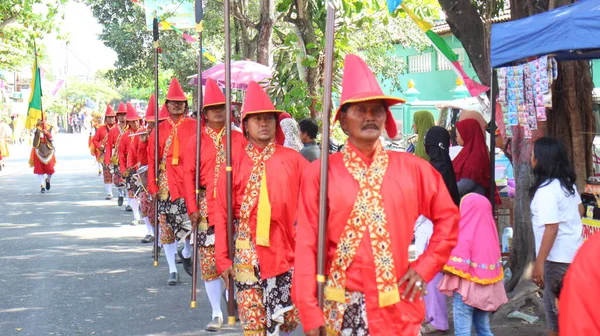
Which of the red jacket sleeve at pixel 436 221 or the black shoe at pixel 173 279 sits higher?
the red jacket sleeve at pixel 436 221

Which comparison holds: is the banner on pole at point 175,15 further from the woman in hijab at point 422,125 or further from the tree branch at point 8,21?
the tree branch at point 8,21

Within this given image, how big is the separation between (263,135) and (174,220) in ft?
13.5

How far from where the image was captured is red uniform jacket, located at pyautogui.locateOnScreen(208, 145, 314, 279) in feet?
19.0

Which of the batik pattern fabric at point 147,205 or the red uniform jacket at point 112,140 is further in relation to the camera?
the red uniform jacket at point 112,140

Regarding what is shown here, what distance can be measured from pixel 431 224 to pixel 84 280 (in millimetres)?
5106

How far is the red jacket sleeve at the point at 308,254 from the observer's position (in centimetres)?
389

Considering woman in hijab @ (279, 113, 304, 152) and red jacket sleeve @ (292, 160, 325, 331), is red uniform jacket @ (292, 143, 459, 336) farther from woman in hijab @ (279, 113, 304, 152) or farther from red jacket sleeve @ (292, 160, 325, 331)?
woman in hijab @ (279, 113, 304, 152)

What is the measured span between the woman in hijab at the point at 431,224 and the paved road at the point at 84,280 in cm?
181

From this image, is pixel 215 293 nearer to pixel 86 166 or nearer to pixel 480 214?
pixel 480 214

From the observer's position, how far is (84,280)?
420 inches

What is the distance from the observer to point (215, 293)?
8172 millimetres

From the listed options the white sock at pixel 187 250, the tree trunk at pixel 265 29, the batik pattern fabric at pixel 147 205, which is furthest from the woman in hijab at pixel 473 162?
the tree trunk at pixel 265 29

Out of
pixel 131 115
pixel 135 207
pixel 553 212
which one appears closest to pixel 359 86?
pixel 553 212

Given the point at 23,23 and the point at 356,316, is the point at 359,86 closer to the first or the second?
the point at 356,316
